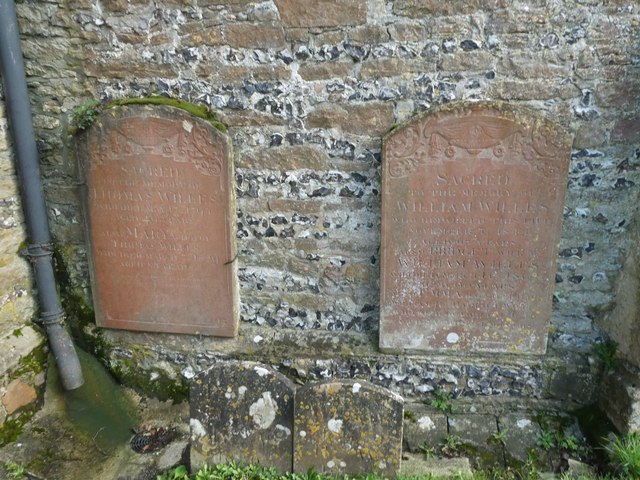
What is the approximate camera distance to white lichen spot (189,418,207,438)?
10.2ft

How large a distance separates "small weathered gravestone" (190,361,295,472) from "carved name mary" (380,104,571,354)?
0.97 m

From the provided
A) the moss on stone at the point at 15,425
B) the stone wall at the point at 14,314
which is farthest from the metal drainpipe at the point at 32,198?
the moss on stone at the point at 15,425

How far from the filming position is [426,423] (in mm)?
3639

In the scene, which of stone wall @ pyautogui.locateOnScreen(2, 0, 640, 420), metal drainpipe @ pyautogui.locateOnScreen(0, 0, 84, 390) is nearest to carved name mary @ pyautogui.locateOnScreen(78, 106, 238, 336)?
stone wall @ pyautogui.locateOnScreen(2, 0, 640, 420)

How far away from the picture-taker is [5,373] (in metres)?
3.49

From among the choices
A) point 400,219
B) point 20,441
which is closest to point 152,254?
point 20,441

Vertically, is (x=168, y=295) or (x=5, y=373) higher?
(x=168, y=295)

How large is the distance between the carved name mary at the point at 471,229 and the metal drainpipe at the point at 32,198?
225cm

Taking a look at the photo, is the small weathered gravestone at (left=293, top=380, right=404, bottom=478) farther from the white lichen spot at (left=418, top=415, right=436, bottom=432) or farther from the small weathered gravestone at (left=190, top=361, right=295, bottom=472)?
the white lichen spot at (left=418, top=415, right=436, bottom=432)

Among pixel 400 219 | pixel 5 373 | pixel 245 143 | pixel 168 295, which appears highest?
pixel 245 143

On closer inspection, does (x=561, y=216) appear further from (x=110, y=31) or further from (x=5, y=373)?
(x=5, y=373)

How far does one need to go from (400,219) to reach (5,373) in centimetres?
275

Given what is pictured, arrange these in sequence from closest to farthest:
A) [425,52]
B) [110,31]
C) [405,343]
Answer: [425,52]
[110,31]
[405,343]

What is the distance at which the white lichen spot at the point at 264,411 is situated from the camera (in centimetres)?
303
